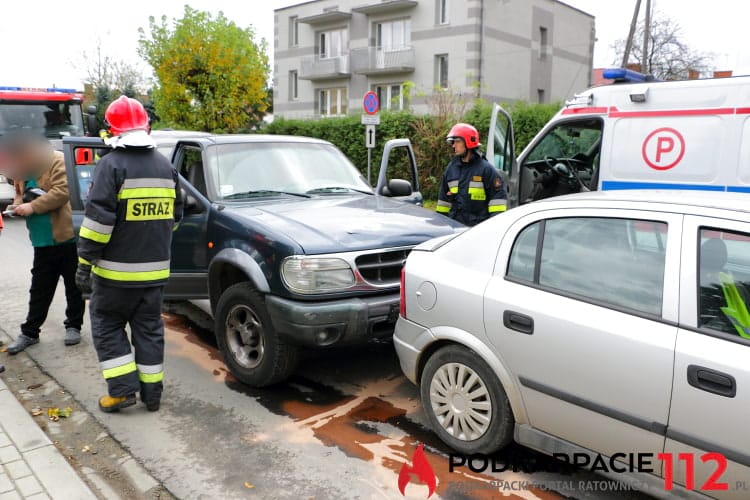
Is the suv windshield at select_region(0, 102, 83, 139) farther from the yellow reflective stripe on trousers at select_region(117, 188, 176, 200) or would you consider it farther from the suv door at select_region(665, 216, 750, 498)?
the suv door at select_region(665, 216, 750, 498)

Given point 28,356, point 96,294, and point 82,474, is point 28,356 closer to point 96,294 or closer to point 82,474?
point 96,294

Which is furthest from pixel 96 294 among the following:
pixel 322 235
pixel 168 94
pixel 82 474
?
pixel 168 94

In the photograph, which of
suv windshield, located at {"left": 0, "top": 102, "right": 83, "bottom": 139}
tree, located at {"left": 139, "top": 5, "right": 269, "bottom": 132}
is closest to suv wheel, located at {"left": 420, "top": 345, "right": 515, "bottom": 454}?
suv windshield, located at {"left": 0, "top": 102, "right": 83, "bottom": 139}

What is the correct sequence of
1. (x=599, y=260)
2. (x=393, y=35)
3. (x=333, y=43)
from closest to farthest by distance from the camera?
1. (x=599, y=260)
2. (x=393, y=35)
3. (x=333, y=43)

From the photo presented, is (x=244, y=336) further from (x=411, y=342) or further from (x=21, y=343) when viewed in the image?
(x=21, y=343)

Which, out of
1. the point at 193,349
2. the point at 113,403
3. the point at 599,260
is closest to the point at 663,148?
the point at 599,260

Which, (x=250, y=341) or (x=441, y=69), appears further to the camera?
(x=441, y=69)

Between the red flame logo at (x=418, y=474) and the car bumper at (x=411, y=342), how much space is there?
1.62 feet

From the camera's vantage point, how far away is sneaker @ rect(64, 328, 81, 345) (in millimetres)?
5801

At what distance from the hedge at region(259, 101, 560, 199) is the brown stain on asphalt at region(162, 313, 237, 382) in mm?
11405

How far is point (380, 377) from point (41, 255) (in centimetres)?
307

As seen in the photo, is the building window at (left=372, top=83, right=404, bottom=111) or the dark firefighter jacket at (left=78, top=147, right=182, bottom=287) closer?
the dark firefighter jacket at (left=78, top=147, right=182, bottom=287)

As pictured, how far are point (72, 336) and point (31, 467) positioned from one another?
240 centimetres

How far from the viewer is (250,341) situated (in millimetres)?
4770
